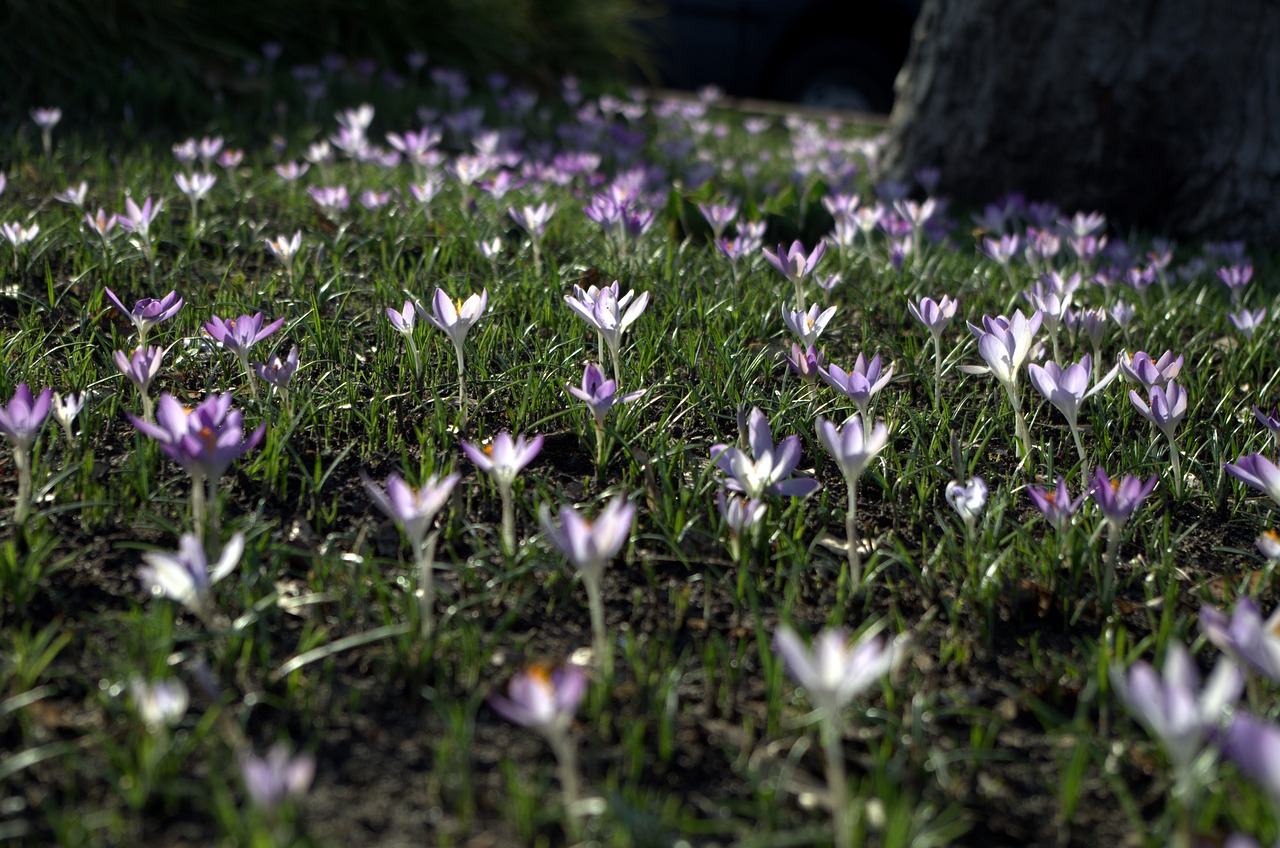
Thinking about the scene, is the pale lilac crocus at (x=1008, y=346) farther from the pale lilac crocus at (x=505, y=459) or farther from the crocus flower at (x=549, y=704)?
the crocus flower at (x=549, y=704)

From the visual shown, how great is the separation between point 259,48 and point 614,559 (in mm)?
5617

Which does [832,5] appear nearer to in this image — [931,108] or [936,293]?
[931,108]

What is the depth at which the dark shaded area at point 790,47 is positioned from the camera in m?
8.35

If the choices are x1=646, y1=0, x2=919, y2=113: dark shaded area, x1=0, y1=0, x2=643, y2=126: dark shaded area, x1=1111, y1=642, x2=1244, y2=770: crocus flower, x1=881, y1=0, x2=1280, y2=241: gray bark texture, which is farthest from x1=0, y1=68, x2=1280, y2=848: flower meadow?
x1=646, y1=0, x2=919, y2=113: dark shaded area

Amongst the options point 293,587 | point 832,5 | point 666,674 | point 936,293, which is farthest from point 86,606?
point 832,5

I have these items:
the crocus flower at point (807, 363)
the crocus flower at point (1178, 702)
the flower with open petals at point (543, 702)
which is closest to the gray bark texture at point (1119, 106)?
the crocus flower at point (807, 363)

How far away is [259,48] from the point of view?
6320mm

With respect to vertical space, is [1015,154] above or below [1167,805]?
above

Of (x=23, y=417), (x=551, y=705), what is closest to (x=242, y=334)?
(x=23, y=417)

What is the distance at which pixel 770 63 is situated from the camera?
343 inches

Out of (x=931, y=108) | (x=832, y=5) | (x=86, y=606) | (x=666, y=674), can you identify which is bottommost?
(x=666, y=674)

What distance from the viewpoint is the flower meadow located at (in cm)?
124

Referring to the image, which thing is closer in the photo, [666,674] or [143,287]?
[666,674]

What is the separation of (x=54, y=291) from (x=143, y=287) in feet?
0.69
